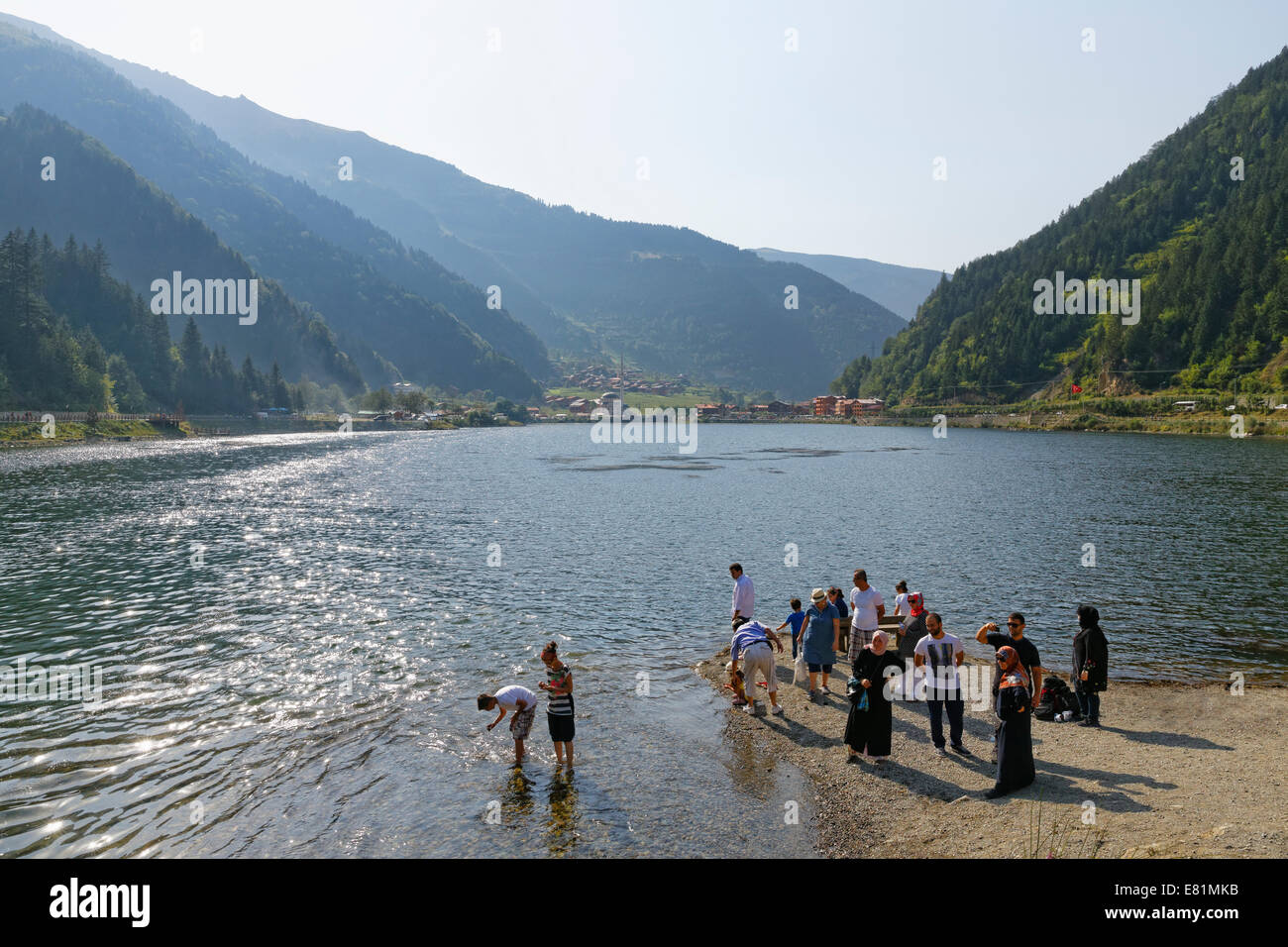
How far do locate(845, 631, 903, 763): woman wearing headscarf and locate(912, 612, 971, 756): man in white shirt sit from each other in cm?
113

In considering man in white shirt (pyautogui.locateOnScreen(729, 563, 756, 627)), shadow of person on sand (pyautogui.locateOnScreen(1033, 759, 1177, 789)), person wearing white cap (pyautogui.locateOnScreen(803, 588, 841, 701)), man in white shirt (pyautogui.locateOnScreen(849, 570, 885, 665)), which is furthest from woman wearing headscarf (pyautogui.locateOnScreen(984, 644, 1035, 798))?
man in white shirt (pyautogui.locateOnScreen(729, 563, 756, 627))

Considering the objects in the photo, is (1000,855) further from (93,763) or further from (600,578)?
(600,578)

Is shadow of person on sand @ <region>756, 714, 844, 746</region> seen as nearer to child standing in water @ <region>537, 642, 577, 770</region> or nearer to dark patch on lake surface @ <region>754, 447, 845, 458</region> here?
child standing in water @ <region>537, 642, 577, 770</region>

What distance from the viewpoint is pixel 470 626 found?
2867cm

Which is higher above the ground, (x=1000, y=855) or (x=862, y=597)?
(x=862, y=597)

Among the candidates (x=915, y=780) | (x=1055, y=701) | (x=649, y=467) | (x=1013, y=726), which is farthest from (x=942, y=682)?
(x=649, y=467)

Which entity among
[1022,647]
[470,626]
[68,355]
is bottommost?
[470,626]

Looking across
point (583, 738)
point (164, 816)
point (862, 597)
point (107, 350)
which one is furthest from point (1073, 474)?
point (107, 350)

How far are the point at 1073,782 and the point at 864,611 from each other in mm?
6534

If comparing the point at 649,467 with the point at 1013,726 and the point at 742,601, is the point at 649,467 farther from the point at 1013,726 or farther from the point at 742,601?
the point at 1013,726

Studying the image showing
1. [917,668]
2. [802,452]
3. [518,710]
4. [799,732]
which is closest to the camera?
[518,710]

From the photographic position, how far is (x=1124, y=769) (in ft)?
49.5

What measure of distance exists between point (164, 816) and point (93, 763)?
382cm
